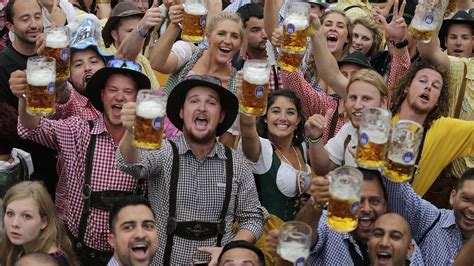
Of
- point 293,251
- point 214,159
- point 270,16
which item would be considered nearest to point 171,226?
point 214,159

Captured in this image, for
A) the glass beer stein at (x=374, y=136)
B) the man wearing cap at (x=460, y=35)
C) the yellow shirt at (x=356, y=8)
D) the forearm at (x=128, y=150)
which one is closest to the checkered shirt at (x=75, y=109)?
the forearm at (x=128, y=150)

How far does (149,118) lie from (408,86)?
6.93ft

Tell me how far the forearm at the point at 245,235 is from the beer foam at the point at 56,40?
4.72 ft

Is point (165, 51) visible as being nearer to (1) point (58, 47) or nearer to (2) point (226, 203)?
(1) point (58, 47)

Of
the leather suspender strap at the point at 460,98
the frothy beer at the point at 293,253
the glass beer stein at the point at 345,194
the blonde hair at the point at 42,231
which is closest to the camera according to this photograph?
the frothy beer at the point at 293,253

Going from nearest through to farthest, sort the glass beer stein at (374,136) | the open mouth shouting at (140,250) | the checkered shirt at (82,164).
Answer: the glass beer stein at (374,136)
the open mouth shouting at (140,250)
the checkered shirt at (82,164)

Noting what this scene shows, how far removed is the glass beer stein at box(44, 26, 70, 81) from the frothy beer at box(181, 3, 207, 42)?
0.81 metres

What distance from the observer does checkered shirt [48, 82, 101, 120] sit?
20.1 ft

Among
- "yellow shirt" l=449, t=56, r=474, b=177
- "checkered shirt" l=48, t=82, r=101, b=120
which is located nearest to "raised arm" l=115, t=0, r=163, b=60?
"checkered shirt" l=48, t=82, r=101, b=120

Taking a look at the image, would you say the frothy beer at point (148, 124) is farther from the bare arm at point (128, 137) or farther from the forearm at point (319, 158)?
the forearm at point (319, 158)

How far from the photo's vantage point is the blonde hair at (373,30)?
315 inches

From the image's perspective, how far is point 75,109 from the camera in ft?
20.3

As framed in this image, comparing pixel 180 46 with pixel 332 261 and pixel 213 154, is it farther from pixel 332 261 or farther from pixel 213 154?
pixel 332 261

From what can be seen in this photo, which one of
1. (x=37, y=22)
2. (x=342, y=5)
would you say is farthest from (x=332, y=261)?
(x=342, y=5)
